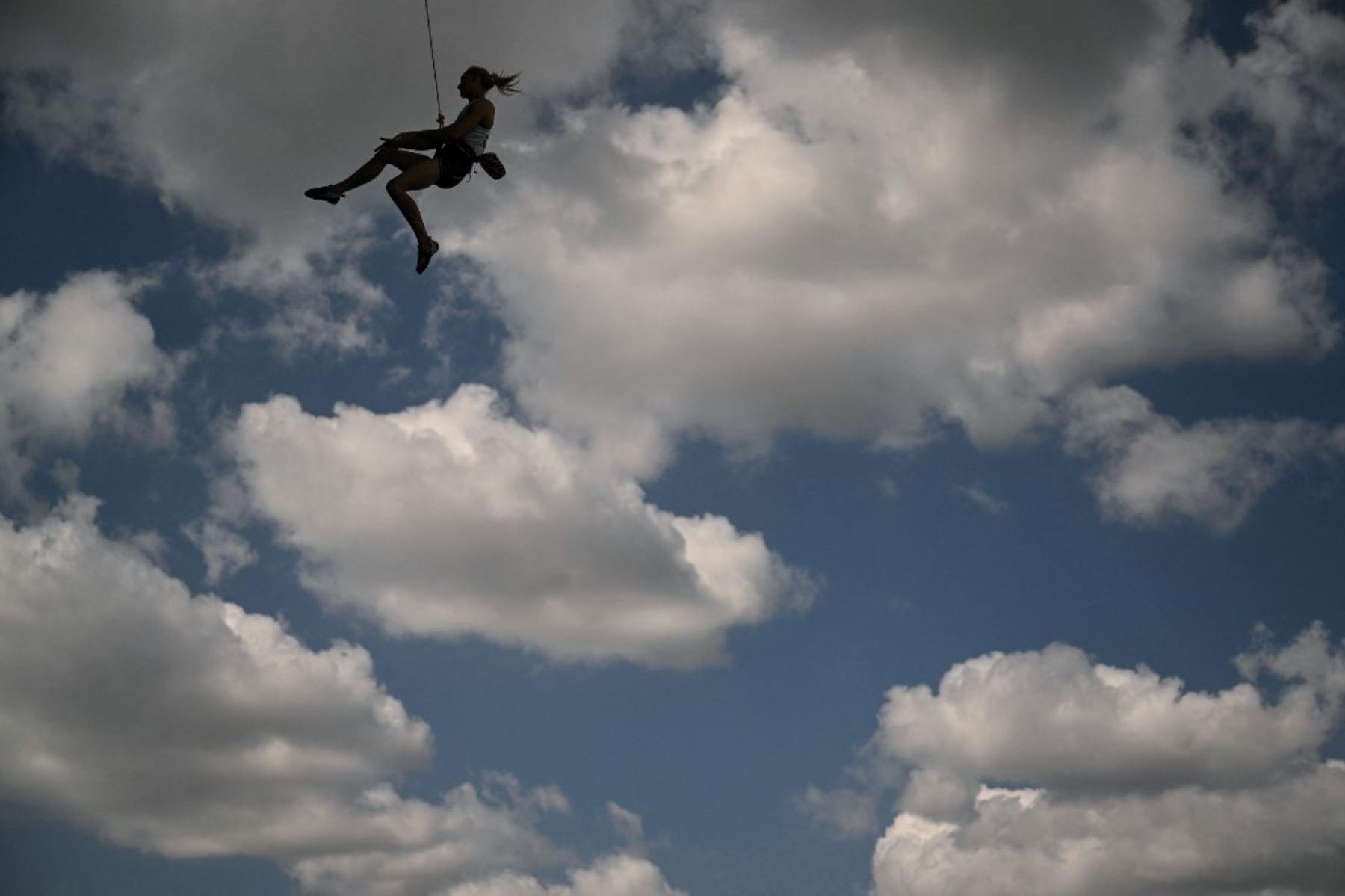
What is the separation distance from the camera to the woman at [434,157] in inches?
885

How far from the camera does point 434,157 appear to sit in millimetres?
22859

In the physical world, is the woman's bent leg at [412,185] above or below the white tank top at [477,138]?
below

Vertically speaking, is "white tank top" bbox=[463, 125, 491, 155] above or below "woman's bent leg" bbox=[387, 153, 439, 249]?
above

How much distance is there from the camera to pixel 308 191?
22.8 meters

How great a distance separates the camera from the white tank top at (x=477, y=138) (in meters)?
23.0

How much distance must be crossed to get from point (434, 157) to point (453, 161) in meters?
0.29

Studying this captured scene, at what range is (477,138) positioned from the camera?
75.9ft

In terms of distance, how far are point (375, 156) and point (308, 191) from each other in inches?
43.5

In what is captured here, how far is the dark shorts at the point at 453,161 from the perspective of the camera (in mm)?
22906

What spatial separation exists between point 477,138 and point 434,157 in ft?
2.34

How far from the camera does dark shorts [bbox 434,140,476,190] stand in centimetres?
2291

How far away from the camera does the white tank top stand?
23016 millimetres

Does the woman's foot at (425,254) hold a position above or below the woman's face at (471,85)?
below

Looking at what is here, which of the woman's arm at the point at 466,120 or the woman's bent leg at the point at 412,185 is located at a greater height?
the woman's arm at the point at 466,120
